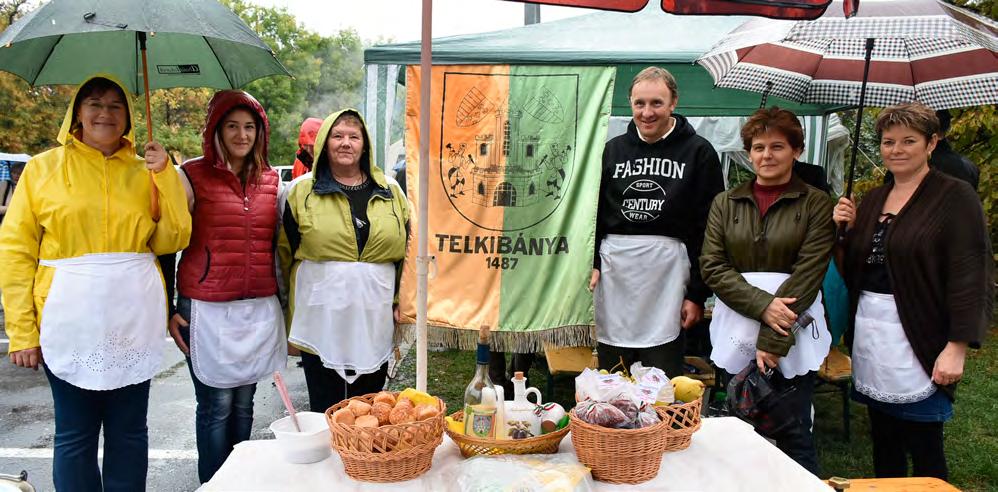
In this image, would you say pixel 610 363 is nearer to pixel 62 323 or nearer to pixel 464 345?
pixel 464 345

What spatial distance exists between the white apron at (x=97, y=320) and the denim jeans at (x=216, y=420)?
11.2 inches

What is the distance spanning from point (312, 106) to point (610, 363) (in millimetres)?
34936

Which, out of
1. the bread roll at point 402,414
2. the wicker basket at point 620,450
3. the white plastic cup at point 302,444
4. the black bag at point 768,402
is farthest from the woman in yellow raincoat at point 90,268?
the black bag at point 768,402

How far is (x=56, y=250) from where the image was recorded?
2.32 meters

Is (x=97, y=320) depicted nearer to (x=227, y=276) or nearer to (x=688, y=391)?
(x=227, y=276)

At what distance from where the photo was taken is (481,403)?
179 centimetres

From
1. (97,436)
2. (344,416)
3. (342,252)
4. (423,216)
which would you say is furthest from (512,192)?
(97,436)

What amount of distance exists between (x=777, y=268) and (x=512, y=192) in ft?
4.60

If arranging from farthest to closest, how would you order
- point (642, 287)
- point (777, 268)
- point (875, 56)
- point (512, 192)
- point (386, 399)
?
point (512, 192), point (875, 56), point (642, 287), point (777, 268), point (386, 399)

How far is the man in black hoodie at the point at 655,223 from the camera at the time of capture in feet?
9.39

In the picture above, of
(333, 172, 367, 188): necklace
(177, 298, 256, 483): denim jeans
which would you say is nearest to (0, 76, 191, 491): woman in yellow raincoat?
(177, 298, 256, 483): denim jeans

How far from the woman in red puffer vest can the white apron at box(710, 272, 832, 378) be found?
6.31 feet

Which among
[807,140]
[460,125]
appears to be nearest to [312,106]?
[807,140]

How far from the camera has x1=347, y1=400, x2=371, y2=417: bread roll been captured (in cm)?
173
